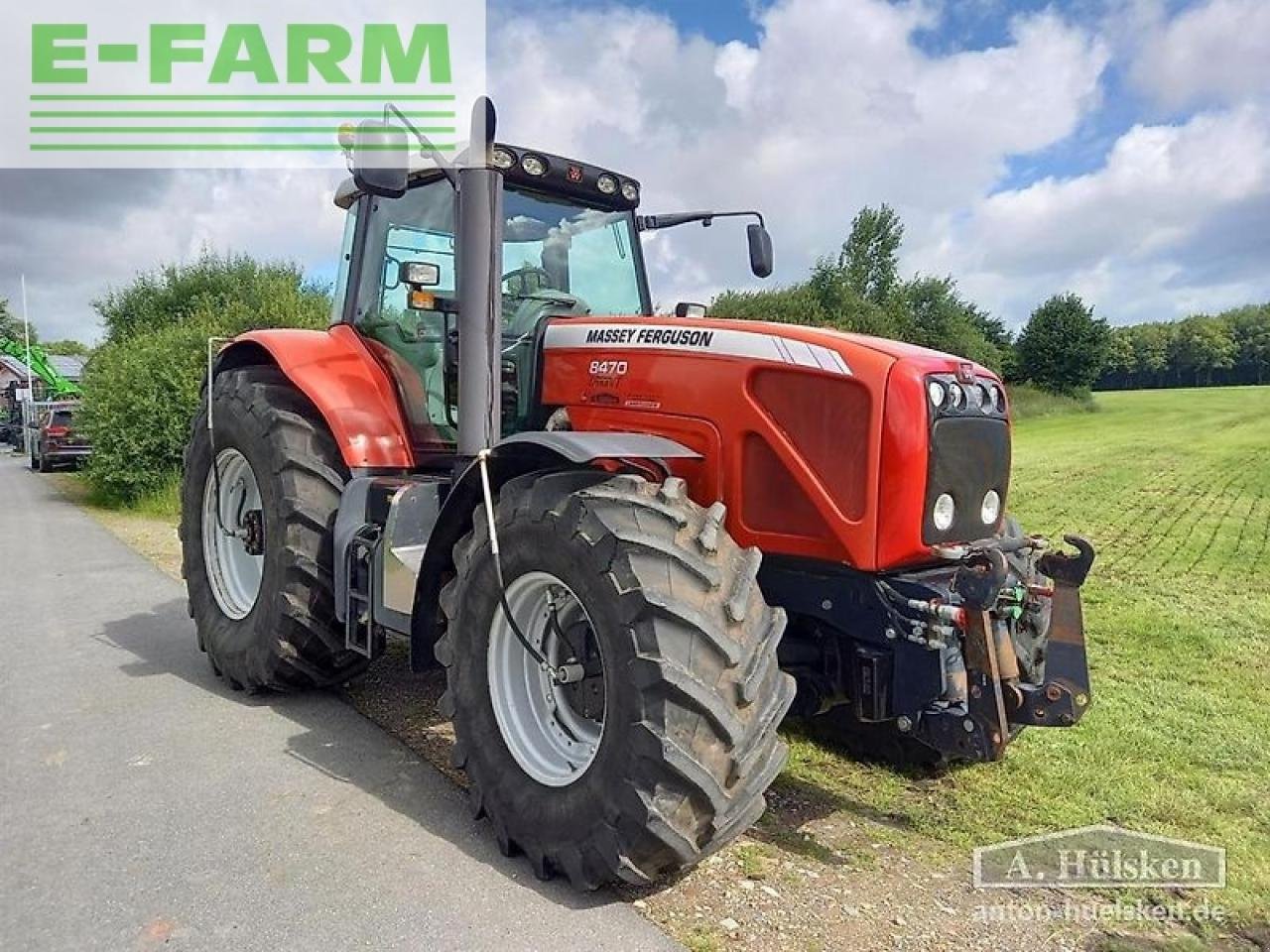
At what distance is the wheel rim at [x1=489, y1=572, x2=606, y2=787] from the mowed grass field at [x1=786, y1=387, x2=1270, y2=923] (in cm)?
108

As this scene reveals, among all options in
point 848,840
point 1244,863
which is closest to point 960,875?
point 848,840

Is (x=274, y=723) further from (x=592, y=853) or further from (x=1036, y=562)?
(x=1036, y=562)

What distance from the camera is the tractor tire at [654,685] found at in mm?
2693

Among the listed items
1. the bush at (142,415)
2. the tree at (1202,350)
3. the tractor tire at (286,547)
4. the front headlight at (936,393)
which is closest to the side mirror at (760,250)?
the front headlight at (936,393)

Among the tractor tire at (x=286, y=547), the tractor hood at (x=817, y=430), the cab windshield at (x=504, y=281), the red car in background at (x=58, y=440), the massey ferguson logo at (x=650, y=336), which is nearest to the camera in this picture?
the tractor hood at (x=817, y=430)

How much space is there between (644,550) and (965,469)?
4.00 ft

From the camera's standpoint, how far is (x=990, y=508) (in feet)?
11.4

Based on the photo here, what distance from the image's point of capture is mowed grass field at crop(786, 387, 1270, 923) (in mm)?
3463

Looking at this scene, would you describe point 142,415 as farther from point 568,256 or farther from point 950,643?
point 950,643

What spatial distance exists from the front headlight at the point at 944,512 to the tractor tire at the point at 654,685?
0.68 metres

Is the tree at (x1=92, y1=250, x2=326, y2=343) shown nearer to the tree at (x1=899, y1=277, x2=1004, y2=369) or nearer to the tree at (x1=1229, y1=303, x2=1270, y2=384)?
the tree at (x1=899, y1=277, x2=1004, y2=369)

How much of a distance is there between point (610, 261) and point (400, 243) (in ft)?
3.47

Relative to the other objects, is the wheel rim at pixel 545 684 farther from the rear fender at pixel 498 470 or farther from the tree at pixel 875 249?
the tree at pixel 875 249

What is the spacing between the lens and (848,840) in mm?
3344
